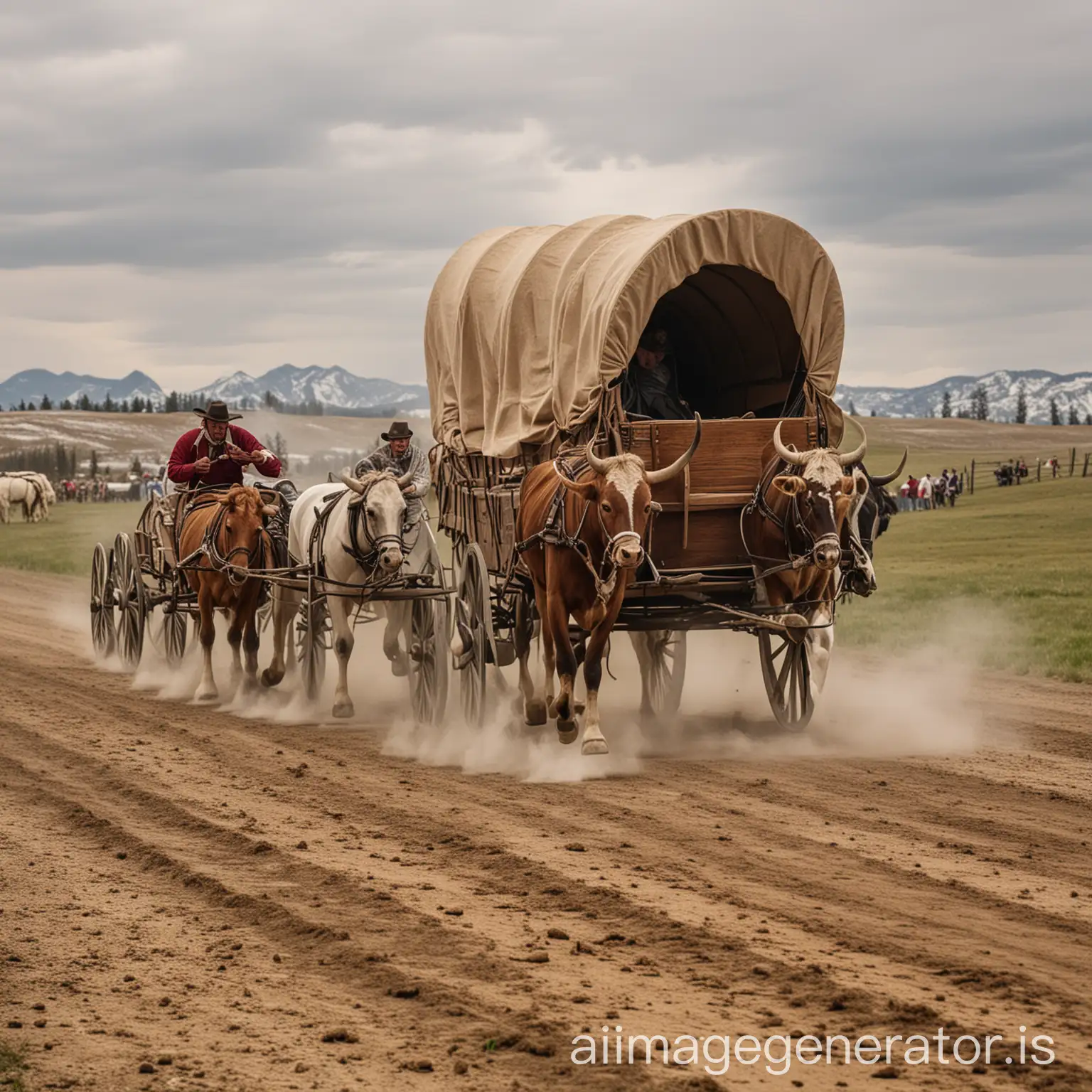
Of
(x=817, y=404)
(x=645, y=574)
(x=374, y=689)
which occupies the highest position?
(x=817, y=404)

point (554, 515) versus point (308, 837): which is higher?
point (554, 515)

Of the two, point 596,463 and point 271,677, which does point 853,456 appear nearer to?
point 596,463

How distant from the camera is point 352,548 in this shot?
43.7 feet

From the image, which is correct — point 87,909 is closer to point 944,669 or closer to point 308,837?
point 308,837

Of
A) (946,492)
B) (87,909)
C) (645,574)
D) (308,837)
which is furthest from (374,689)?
(946,492)

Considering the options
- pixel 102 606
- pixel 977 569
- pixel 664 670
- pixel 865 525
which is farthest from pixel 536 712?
pixel 977 569

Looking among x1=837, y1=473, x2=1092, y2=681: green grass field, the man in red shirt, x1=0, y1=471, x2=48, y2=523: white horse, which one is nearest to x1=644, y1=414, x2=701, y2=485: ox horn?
the man in red shirt

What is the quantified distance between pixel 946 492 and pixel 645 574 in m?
51.1

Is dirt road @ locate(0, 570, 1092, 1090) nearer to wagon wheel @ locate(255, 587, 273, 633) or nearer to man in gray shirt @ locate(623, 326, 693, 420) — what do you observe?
man in gray shirt @ locate(623, 326, 693, 420)

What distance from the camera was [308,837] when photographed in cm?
877

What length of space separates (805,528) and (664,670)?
2.69m

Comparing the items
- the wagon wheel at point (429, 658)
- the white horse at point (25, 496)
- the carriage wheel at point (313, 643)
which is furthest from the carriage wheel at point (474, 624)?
the white horse at point (25, 496)

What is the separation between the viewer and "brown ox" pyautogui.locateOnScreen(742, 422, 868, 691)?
11219 mm

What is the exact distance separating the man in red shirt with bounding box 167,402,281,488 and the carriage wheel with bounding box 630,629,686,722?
4344 millimetres
